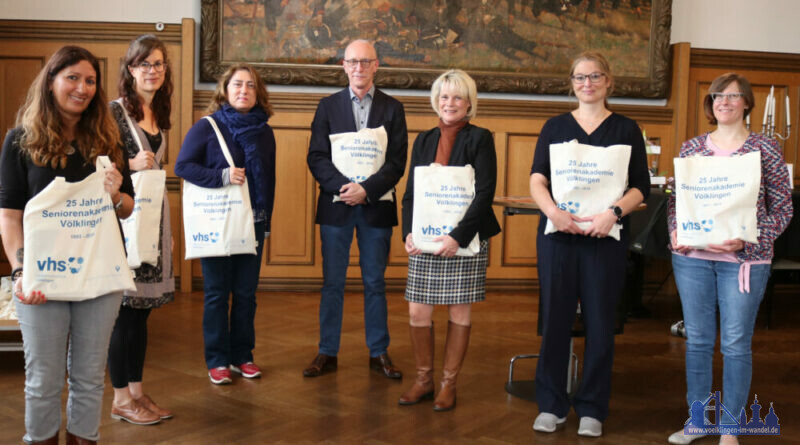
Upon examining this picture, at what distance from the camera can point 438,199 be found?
3240mm

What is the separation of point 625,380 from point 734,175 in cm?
154

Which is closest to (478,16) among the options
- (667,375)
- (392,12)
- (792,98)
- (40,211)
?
(392,12)

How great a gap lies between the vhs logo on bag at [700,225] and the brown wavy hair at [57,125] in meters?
2.08

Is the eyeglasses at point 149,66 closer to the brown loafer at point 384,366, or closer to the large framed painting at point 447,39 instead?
the brown loafer at point 384,366

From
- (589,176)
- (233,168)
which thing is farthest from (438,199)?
(233,168)

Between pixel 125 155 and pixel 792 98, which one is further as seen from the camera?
pixel 792 98

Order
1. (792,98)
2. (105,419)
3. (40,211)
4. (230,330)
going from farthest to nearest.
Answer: (792,98), (230,330), (105,419), (40,211)

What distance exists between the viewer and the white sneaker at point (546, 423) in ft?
10.2

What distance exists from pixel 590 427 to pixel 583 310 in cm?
47

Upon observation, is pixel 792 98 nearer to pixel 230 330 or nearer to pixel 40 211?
pixel 230 330

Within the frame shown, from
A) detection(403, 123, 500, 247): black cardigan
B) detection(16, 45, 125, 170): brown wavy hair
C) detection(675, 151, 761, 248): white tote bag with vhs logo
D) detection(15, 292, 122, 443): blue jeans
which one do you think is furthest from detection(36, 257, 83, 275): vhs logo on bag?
detection(675, 151, 761, 248): white tote bag with vhs logo

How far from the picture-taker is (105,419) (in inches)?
124
